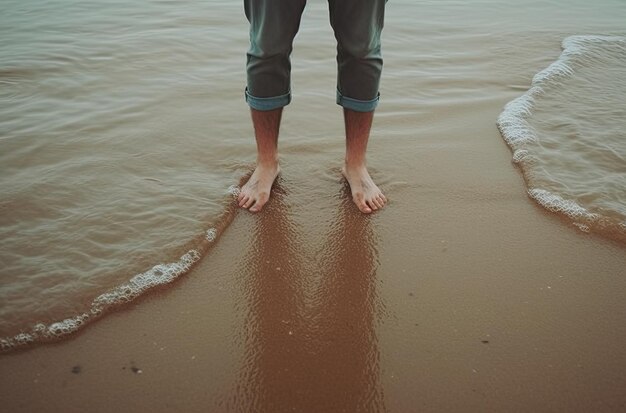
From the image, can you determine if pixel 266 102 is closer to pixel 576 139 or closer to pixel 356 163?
pixel 356 163

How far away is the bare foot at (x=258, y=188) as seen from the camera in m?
1.79

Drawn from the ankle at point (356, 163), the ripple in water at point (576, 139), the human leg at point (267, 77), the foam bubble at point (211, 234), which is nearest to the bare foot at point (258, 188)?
the human leg at point (267, 77)

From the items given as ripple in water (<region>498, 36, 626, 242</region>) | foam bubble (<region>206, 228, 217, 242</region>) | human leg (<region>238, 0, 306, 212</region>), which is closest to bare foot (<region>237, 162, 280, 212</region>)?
human leg (<region>238, 0, 306, 212</region>)

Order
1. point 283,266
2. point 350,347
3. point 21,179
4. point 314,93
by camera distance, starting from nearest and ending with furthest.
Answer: point 350,347 < point 283,266 < point 21,179 < point 314,93

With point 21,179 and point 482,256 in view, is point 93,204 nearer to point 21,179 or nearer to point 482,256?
point 21,179

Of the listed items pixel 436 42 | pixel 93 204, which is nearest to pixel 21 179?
pixel 93 204

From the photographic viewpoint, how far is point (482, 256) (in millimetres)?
1547

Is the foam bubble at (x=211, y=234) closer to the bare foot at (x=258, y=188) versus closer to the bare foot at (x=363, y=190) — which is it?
the bare foot at (x=258, y=188)

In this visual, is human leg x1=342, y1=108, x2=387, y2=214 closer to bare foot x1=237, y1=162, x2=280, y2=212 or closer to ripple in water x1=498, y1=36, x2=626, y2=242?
bare foot x1=237, y1=162, x2=280, y2=212

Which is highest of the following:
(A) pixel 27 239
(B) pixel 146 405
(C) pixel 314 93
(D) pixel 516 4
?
(D) pixel 516 4

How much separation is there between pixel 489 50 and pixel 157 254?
123 inches

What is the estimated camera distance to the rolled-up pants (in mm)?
1557

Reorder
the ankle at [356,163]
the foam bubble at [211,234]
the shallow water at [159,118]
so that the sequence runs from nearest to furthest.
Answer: the shallow water at [159,118] < the foam bubble at [211,234] < the ankle at [356,163]

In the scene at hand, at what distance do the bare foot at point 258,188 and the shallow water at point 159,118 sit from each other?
7cm
